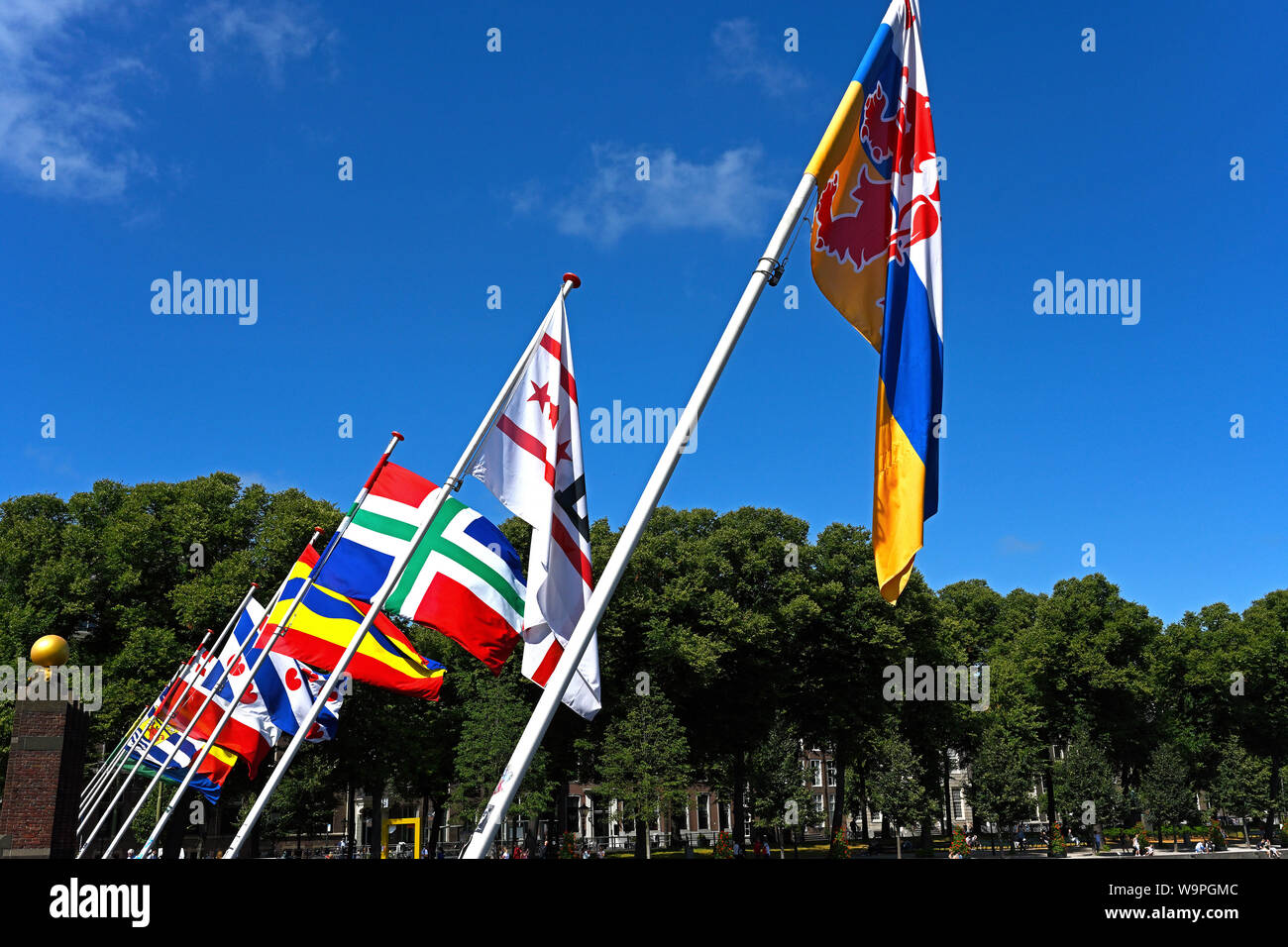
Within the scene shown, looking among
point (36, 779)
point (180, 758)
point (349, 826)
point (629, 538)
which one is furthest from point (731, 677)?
point (629, 538)

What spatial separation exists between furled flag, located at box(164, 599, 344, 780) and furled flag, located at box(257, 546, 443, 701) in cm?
203

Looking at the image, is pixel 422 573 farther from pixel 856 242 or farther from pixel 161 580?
pixel 161 580

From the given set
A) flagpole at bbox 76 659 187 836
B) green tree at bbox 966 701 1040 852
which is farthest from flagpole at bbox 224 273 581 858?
green tree at bbox 966 701 1040 852

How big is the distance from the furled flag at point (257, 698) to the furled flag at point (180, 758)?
2.89 feet

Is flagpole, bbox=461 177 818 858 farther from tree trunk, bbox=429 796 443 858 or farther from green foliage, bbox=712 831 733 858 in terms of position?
A: tree trunk, bbox=429 796 443 858

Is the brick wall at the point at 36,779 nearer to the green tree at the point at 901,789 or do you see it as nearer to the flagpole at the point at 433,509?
the flagpole at the point at 433,509

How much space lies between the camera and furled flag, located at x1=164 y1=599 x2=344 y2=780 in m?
19.8

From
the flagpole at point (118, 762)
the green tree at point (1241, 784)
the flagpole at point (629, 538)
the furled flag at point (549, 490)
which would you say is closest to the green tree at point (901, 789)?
the green tree at point (1241, 784)

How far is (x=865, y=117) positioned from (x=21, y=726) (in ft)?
57.2

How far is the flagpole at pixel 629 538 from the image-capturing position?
6.48 metres

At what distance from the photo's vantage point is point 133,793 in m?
49.6

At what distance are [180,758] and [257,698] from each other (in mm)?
7078

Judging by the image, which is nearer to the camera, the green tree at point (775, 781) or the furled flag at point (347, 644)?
the furled flag at point (347, 644)

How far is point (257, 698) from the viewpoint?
22.1 m
